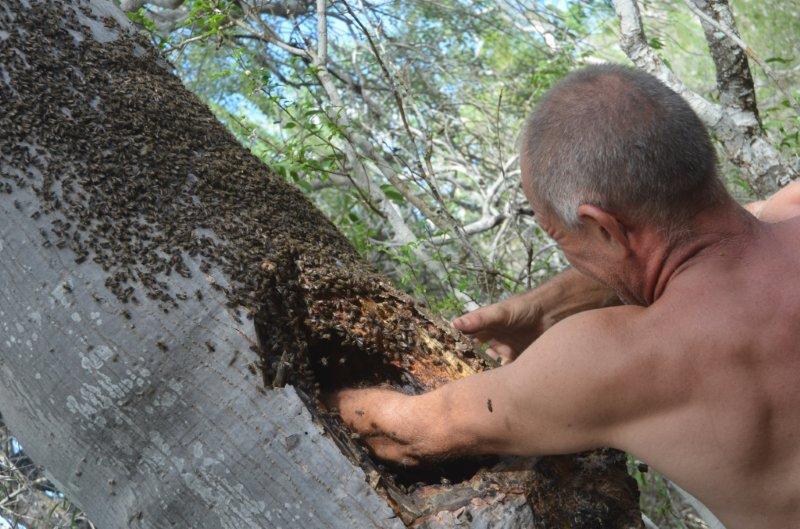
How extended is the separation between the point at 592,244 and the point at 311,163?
2299 mm

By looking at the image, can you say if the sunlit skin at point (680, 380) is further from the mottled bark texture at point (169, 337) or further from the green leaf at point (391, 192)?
the green leaf at point (391, 192)

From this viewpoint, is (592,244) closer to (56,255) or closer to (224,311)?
(224,311)

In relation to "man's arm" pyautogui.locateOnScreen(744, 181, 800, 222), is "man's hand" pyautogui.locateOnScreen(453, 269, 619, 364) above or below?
above

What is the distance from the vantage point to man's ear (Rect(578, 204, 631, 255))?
2033 mm

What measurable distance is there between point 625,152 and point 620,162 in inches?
1.1

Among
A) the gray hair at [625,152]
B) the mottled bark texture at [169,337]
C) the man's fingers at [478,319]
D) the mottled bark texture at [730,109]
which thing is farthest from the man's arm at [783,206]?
the mottled bark texture at [730,109]

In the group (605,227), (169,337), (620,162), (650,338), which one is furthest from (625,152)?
(169,337)

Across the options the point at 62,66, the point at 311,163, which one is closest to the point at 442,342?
the point at 62,66

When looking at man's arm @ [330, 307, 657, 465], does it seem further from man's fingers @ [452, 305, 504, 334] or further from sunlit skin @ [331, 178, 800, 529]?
man's fingers @ [452, 305, 504, 334]

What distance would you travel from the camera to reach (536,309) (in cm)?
295

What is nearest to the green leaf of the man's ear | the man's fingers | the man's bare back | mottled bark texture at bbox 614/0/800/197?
mottled bark texture at bbox 614/0/800/197

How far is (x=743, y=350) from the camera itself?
6.10 feet

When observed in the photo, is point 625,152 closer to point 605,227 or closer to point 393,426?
point 605,227

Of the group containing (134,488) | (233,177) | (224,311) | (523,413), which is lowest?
(523,413)
